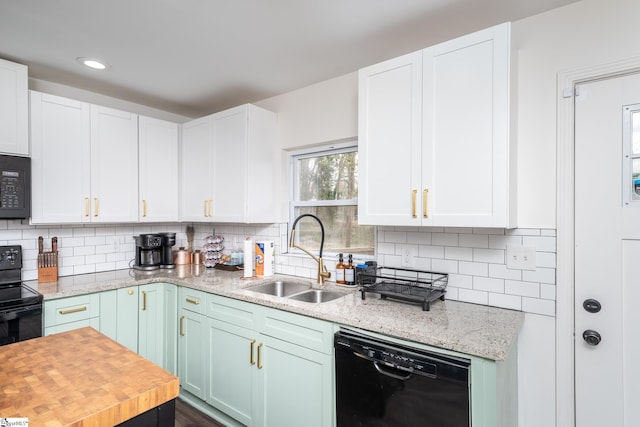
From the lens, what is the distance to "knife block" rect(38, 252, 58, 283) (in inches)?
98.2

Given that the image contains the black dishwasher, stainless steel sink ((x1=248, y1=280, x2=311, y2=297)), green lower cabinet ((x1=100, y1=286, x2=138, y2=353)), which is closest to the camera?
the black dishwasher

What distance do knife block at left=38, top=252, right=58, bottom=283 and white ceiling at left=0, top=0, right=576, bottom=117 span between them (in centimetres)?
137

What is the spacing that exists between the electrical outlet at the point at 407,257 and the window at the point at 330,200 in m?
0.31

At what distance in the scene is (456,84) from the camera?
1665 millimetres

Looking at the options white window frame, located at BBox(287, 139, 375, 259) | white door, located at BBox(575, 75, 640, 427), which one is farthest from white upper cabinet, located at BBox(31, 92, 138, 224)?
white door, located at BBox(575, 75, 640, 427)

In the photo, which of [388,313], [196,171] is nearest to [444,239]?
[388,313]

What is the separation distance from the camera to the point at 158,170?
3074mm

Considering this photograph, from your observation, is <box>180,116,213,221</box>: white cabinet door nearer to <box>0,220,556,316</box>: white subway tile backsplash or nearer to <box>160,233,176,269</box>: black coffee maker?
<box>160,233,176,269</box>: black coffee maker

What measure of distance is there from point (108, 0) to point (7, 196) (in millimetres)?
1501

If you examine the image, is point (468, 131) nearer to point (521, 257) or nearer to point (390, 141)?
point (390, 141)

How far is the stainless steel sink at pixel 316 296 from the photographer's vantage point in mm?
2348

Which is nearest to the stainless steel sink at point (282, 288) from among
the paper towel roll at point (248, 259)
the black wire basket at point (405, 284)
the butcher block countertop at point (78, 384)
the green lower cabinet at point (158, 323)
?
the paper towel roll at point (248, 259)

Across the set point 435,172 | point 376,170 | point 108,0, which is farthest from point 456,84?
point 108,0

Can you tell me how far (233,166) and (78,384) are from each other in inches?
79.0
